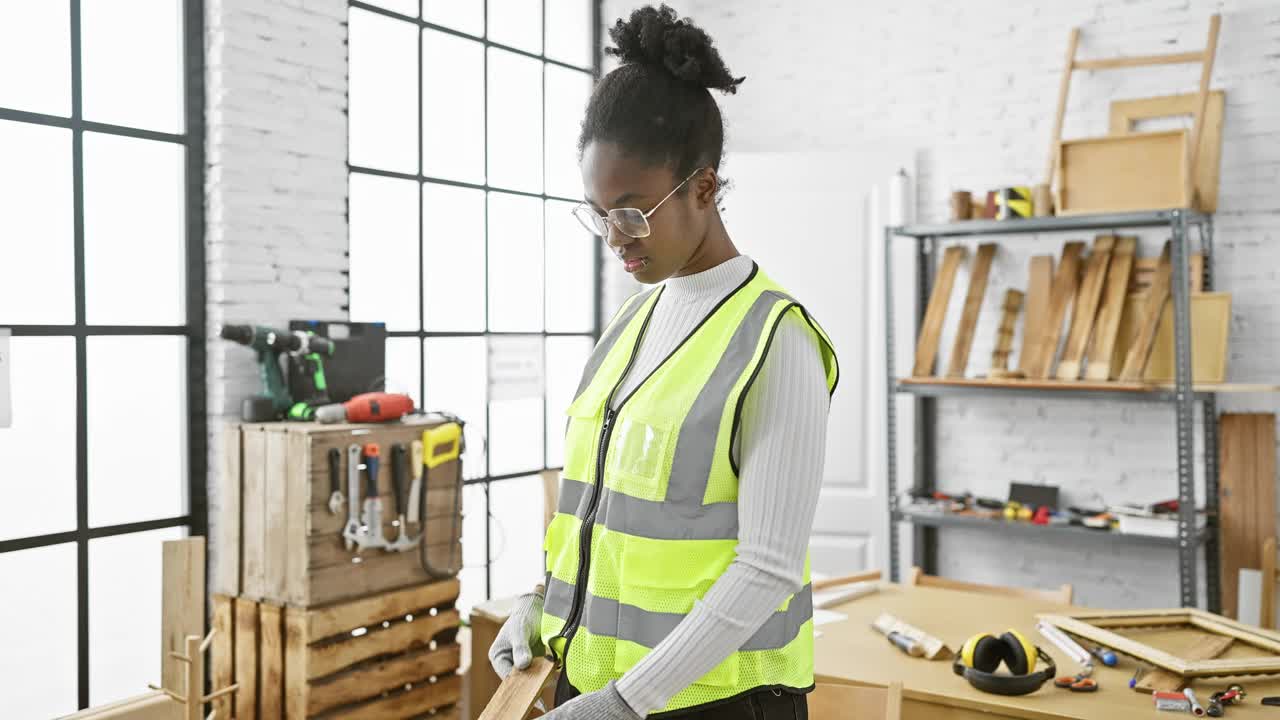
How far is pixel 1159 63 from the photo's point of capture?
390cm

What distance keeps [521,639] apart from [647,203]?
2.03ft

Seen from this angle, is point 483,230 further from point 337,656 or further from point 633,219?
point 633,219

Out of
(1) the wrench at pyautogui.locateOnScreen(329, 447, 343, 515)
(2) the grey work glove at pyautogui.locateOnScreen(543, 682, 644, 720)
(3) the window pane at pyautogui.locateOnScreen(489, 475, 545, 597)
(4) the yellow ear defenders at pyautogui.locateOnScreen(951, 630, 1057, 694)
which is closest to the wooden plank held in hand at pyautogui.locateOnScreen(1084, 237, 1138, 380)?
(4) the yellow ear defenders at pyautogui.locateOnScreen(951, 630, 1057, 694)

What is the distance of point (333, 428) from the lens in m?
2.77

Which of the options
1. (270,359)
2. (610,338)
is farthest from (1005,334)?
(610,338)

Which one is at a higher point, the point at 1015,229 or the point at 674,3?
the point at 674,3

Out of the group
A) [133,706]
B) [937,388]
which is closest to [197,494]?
[133,706]

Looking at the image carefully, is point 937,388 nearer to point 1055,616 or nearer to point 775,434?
point 1055,616

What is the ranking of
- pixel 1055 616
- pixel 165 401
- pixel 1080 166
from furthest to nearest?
1. pixel 1080 166
2. pixel 165 401
3. pixel 1055 616

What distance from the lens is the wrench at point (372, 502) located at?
Result: 281 centimetres

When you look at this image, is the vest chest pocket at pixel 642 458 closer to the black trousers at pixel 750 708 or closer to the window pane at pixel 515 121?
the black trousers at pixel 750 708

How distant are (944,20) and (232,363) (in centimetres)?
333

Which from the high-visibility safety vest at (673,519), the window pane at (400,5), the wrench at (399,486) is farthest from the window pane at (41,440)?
the high-visibility safety vest at (673,519)

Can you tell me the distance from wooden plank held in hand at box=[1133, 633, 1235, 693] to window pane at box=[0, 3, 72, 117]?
3.05 m
